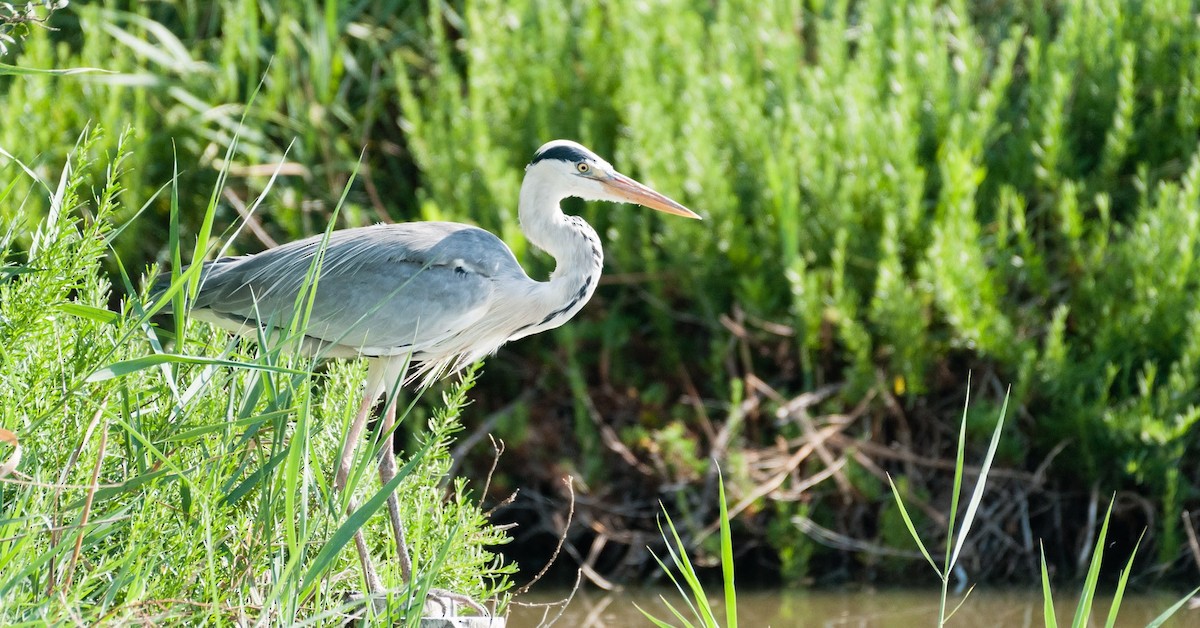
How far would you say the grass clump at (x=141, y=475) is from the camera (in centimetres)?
230

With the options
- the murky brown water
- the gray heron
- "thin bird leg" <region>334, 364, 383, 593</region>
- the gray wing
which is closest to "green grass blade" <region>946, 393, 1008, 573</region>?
"thin bird leg" <region>334, 364, 383, 593</region>

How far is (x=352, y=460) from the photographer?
9.96 ft

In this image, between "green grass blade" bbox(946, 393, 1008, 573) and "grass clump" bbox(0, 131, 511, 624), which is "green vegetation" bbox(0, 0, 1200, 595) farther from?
"green grass blade" bbox(946, 393, 1008, 573)

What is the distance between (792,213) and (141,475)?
10.0 ft

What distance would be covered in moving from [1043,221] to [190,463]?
380cm

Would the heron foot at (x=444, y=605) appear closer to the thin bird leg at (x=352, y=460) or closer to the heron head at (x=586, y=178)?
the thin bird leg at (x=352, y=460)

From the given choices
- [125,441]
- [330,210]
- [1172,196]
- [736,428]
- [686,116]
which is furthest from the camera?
[330,210]

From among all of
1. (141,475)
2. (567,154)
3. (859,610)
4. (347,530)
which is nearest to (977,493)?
(347,530)

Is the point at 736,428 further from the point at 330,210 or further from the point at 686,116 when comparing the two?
the point at 330,210

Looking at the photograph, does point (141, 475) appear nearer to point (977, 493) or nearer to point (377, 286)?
point (377, 286)

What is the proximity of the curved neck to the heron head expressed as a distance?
52 mm

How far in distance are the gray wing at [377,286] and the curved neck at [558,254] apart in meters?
0.11

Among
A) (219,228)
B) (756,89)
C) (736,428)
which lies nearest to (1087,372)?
(736,428)

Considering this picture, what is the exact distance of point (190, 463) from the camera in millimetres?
2672
